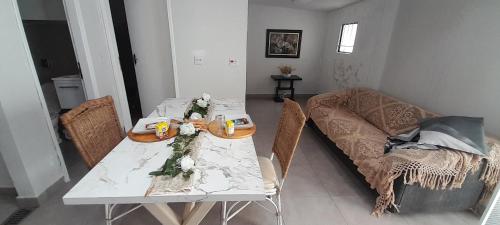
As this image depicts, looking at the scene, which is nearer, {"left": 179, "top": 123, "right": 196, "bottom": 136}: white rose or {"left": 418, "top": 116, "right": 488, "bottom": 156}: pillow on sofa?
{"left": 179, "top": 123, "right": 196, "bottom": 136}: white rose

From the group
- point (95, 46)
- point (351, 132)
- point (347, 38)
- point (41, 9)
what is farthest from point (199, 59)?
point (347, 38)

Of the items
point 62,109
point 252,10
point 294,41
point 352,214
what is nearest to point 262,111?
point 294,41

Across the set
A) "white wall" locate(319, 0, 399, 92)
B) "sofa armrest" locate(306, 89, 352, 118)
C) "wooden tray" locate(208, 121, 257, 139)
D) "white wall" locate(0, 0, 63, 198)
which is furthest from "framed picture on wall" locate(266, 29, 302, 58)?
"white wall" locate(0, 0, 63, 198)

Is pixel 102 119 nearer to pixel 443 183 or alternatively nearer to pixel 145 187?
pixel 145 187

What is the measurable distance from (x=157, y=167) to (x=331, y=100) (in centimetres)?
287

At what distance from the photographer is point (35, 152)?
5.53 ft

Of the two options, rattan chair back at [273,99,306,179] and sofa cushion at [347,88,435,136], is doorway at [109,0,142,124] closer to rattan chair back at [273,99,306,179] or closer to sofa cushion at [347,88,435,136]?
rattan chair back at [273,99,306,179]

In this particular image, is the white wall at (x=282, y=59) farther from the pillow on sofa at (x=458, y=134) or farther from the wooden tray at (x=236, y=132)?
the wooden tray at (x=236, y=132)

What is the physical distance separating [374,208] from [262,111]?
2809 millimetres

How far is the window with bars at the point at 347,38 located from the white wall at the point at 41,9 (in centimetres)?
445

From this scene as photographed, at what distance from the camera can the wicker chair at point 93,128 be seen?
1.21 metres

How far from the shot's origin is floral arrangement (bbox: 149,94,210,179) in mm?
1015

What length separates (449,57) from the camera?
2.18 metres

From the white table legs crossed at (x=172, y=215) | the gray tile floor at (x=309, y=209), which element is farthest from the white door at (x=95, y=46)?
the white table legs crossed at (x=172, y=215)
